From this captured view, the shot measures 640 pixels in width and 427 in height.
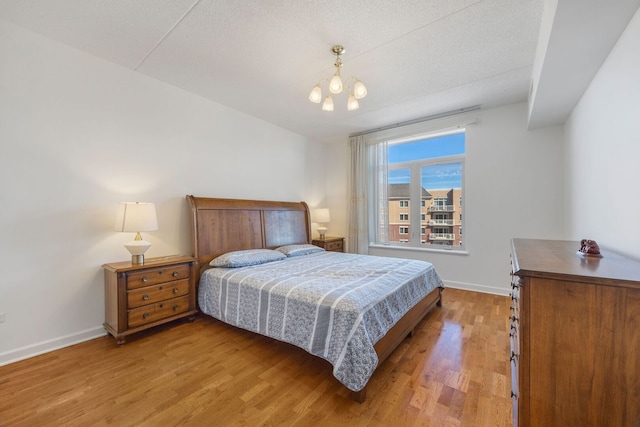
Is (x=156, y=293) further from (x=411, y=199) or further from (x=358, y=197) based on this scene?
(x=411, y=199)

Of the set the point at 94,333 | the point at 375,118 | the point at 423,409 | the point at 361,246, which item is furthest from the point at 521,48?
the point at 94,333

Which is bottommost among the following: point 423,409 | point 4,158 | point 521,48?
point 423,409

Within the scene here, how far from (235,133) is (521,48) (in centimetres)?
335

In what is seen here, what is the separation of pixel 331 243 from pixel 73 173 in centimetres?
344

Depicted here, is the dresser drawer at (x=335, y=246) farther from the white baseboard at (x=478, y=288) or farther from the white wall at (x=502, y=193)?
the white baseboard at (x=478, y=288)

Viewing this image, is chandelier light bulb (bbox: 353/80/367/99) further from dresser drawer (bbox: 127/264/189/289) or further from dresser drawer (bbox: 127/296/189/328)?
dresser drawer (bbox: 127/296/189/328)

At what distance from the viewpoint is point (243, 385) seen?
69.0 inches

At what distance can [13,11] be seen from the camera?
6.23 feet

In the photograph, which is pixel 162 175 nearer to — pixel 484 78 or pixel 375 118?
pixel 375 118

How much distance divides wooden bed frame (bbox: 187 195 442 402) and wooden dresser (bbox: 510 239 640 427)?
1.10m

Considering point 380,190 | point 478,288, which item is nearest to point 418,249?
point 478,288

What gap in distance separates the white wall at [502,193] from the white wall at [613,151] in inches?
33.4

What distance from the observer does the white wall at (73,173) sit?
204 centimetres

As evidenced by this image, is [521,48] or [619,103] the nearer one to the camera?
[619,103]
